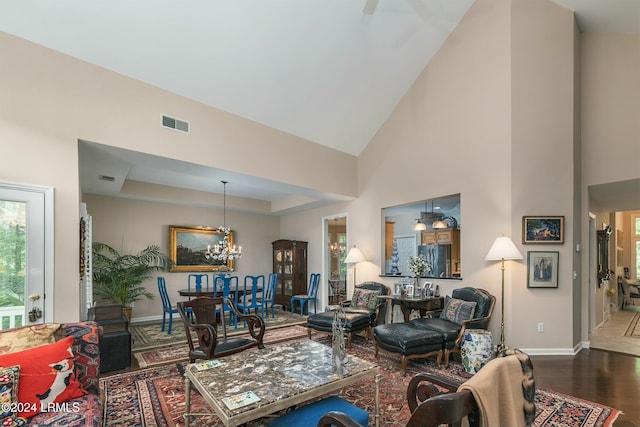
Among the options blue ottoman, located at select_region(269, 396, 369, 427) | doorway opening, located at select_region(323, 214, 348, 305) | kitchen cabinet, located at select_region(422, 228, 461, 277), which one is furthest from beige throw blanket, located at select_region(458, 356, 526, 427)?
doorway opening, located at select_region(323, 214, 348, 305)

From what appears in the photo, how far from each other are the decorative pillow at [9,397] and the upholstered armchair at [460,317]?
3848mm

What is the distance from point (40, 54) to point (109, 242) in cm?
433

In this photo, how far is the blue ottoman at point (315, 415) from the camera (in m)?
2.04

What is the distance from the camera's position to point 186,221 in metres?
7.72

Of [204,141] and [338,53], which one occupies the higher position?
[338,53]

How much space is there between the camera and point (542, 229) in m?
4.36

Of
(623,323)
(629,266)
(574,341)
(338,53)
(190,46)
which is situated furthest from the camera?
(629,266)

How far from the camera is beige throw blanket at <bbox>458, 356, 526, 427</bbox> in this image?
1177mm

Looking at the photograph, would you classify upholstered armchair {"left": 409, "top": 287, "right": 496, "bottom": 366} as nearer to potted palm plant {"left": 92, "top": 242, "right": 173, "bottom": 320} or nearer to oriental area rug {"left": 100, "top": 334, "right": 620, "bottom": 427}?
oriental area rug {"left": 100, "top": 334, "right": 620, "bottom": 427}

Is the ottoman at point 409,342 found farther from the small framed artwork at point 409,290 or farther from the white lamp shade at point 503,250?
the white lamp shade at point 503,250

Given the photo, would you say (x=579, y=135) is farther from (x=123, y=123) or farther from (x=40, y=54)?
(x=40, y=54)

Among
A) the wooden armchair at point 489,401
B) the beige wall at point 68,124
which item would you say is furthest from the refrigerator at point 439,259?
the wooden armchair at point 489,401

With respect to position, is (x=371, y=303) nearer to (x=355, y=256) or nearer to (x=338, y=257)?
(x=355, y=256)

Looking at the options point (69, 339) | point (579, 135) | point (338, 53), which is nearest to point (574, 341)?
point (579, 135)
